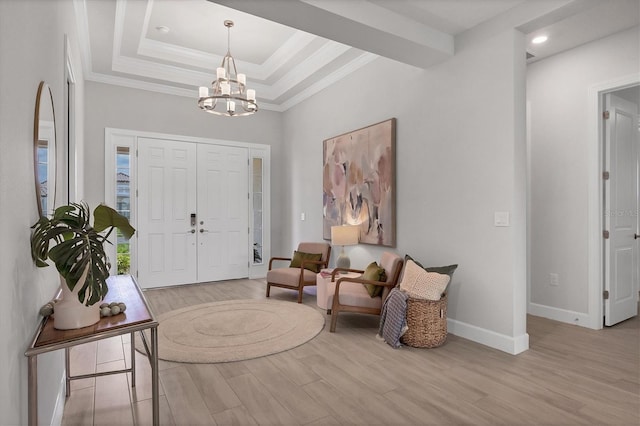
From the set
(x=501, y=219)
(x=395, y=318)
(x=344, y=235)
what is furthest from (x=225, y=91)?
(x=501, y=219)

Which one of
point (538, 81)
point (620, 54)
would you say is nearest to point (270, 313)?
point (538, 81)

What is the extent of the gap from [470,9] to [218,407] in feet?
12.0

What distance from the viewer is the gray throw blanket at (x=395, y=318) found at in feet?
10.6

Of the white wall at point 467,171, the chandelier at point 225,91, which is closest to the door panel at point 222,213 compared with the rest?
the chandelier at point 225,91

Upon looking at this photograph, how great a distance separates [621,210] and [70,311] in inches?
198

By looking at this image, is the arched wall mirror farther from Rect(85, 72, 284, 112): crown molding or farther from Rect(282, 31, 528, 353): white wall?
Rect(85, 72, 284, 112): crown molding

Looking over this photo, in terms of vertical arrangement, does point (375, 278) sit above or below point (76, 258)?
below

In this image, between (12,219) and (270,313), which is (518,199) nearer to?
(270,313)

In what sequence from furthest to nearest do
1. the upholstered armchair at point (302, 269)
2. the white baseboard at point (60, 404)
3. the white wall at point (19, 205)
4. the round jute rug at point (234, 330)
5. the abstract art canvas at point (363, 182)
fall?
the upholstered armchair at point (302, 269)
the abstract art canvas at point (363, 182)
the round jute rug at point (234, 330)
the white baseboard at point (60, 404)
the white wall at point (19, 205)

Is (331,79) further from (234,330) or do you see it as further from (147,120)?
(234,330)

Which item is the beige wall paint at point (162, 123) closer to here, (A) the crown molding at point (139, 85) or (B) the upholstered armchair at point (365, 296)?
(A) the crown molding at point (139, 85)

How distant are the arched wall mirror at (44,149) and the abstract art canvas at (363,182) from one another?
3.20 metres

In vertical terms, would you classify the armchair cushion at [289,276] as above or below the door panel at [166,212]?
below

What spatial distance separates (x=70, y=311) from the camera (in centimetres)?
170
